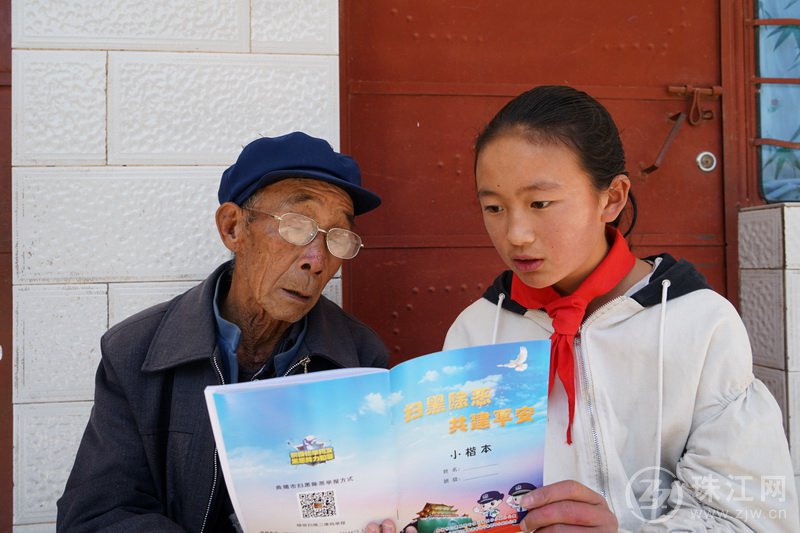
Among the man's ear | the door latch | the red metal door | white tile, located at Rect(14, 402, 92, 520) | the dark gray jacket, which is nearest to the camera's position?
the dark gray jacket

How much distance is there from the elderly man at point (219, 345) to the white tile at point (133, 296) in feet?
1.08

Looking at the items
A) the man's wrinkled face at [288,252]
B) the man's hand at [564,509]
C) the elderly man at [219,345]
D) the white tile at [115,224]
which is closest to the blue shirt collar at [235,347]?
the elderly man at [219,345]

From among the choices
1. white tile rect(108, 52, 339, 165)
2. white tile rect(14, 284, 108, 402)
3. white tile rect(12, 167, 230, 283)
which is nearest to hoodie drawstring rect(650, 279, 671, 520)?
white tile rect(108, 52, 339, 165)

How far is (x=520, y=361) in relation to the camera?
3.94ft

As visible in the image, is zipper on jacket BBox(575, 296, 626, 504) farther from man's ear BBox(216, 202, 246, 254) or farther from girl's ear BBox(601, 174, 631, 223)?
man's ear BBox(216, 202, 246, 254)

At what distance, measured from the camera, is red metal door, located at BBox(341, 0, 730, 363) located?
8.25ft

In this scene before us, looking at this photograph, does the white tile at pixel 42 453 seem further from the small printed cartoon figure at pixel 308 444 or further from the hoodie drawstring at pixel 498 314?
the hoodie drawstring at pixel 498 314

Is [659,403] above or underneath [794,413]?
above

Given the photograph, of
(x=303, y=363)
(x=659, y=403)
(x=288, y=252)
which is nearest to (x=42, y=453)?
(x=303, y=363)

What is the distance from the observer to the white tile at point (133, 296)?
216 centimetres

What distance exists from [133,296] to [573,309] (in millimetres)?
1540

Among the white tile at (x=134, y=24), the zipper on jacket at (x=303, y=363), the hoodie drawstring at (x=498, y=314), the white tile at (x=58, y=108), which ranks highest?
the white tile at (x=134, y=24)

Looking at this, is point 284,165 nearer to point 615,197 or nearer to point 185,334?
point 185,334

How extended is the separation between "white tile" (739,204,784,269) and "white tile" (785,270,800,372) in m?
0.07
